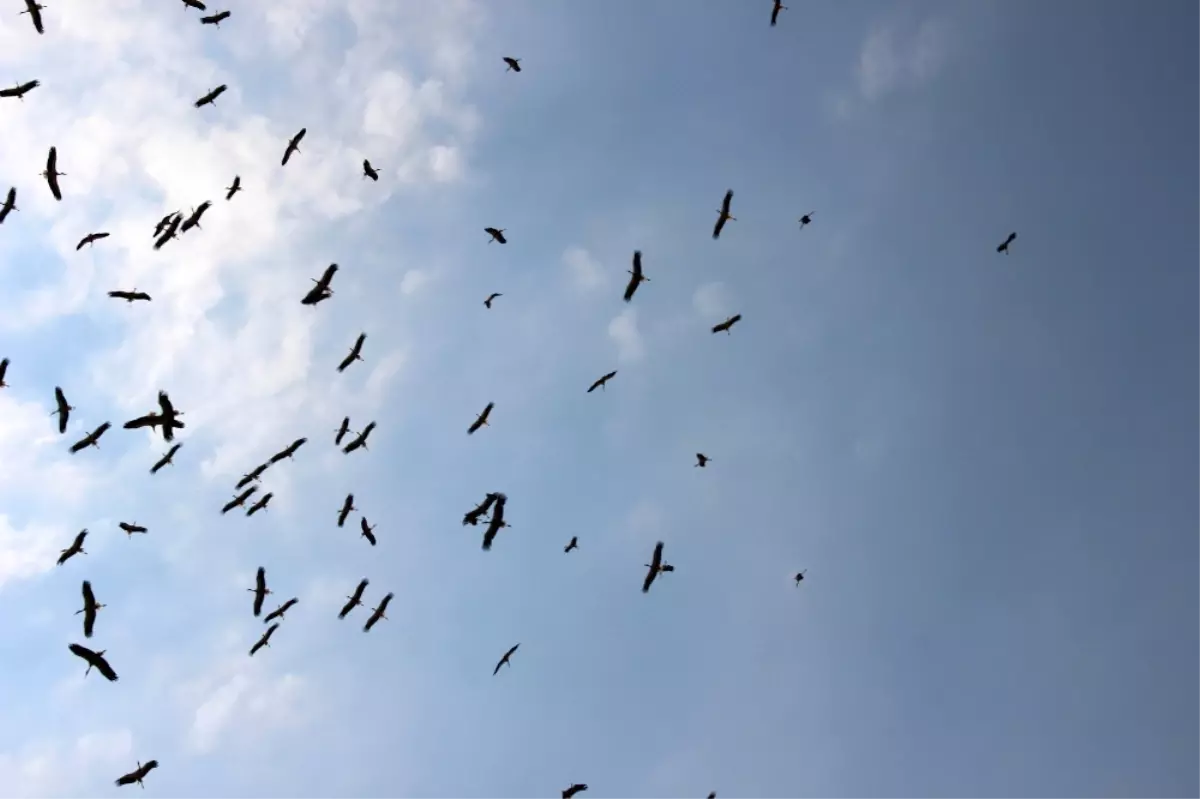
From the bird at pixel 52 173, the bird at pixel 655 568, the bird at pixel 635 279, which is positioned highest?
the bird at pixel 52 173

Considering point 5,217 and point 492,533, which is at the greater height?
point 5,217

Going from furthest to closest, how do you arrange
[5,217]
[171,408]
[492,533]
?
[492,533] < [5,217] < [171,408]

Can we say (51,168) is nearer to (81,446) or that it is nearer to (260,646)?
(81,446)

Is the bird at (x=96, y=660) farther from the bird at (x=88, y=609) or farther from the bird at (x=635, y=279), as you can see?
the bird at (x=635, y=279)

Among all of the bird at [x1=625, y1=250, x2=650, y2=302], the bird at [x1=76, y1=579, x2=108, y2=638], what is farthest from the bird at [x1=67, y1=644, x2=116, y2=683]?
the bird at [x1=625, y1=250, x2=650, y2=302]

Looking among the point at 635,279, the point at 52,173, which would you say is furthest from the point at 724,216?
the point at 52,173

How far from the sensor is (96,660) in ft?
177

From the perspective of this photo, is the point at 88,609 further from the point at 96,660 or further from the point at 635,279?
the point at 635,279

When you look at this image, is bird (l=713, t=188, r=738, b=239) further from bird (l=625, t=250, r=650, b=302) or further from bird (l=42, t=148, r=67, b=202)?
bird (l=42, t=148, r=67, b=202)

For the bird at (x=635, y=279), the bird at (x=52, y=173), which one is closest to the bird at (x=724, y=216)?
the bird at (x=635, y=279)

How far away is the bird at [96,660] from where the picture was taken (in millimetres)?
53688

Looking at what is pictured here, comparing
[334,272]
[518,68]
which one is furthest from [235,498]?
[518,68]

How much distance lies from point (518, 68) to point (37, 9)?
2872 centimetres

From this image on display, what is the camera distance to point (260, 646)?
2569 inches
